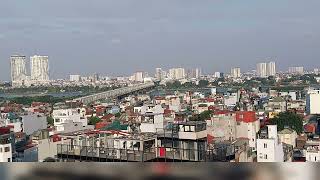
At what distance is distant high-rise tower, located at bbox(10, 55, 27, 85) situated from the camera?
32531 millimetres

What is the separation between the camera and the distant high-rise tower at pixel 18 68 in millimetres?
32531

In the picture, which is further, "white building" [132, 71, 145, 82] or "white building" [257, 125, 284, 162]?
"white building" [132, 71, 145, 82]

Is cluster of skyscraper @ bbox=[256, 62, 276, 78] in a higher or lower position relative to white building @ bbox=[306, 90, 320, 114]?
higher

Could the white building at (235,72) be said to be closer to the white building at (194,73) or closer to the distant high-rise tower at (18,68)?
the white building at (194,73)

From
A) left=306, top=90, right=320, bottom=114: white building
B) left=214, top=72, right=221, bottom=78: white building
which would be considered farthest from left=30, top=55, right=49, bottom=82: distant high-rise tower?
left=306, top=90, right=320, bottom=114: white building

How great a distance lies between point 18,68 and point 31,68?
0.97 metres

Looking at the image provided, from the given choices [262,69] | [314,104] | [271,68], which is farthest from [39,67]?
[314,104]

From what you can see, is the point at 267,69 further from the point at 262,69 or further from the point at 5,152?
the point at 5,152

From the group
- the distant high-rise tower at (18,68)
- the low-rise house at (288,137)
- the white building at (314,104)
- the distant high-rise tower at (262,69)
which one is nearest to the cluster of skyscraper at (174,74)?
the distant high-rise tower at (262,69)

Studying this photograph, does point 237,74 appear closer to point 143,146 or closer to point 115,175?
point 143,146

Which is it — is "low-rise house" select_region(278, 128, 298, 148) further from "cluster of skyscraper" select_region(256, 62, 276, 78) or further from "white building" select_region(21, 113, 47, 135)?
"cluster of skyscraper" select_region(256, 62, 276, 78)

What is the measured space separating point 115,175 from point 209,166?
0.28 ft

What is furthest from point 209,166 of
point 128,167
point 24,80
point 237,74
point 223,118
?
point 237,74

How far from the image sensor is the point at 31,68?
3338 cm
